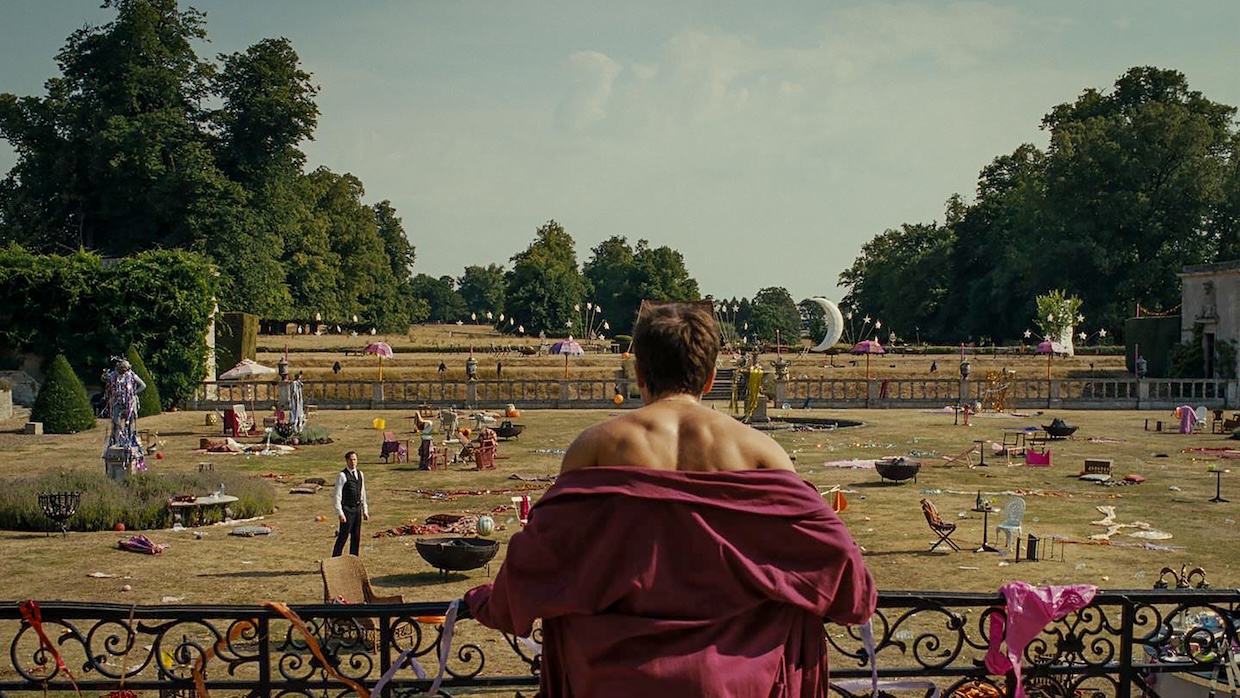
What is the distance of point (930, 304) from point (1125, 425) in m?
54.4

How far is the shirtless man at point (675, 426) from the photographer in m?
3.60

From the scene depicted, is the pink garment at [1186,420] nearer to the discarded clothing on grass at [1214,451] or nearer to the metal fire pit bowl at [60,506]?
the discarded clothing on grass at [1214,451]

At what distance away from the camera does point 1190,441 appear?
33.5 meters

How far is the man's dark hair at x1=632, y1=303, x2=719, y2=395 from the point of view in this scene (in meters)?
3.84

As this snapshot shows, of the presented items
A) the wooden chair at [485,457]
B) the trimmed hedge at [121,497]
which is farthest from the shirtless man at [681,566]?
the wooden chair at [485,457]

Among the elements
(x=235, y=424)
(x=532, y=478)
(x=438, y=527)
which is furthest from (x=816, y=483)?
(x=235, y=424)

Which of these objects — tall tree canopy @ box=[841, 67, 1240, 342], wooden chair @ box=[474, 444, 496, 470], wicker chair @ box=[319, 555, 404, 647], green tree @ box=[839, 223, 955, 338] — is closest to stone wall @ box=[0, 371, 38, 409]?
wooden chair @ box=[474, 444, 496, 470]

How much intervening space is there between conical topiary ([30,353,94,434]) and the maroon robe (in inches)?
1434

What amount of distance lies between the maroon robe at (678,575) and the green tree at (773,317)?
110116 millimetres

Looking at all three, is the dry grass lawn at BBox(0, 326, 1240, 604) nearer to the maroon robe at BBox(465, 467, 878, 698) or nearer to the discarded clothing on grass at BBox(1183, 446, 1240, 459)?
the maroon robe at BBox(465, 467, 878, 698)

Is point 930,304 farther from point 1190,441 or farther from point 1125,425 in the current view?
point 1190,441

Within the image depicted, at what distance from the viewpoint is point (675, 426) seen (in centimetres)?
366

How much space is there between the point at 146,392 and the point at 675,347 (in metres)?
41.7

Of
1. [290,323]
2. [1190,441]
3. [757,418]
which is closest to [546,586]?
[1190,441]
